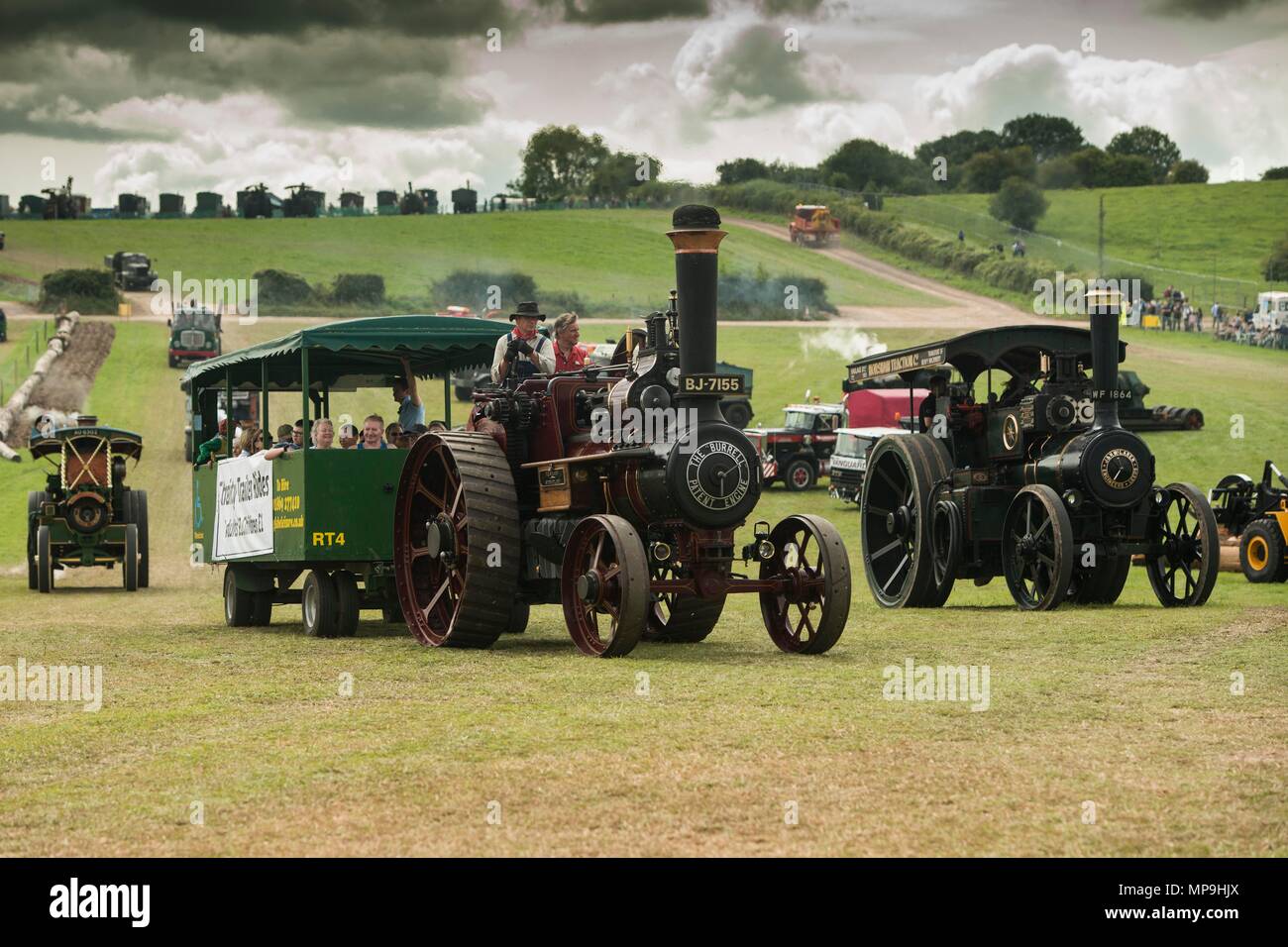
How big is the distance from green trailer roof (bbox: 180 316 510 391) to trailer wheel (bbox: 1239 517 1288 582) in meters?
9.52

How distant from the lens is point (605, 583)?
12727 mm

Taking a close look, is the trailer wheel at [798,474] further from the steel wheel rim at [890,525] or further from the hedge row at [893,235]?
the hedge row at [893,235]

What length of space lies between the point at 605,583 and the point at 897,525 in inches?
309

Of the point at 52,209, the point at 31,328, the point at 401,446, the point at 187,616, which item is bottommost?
the point at 187,616

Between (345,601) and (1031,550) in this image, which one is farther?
(1031,550)

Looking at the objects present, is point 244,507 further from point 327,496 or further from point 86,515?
point 86,515

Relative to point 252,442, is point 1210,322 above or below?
above

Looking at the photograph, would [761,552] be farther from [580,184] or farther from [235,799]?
[580,184]

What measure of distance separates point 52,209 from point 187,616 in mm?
98349

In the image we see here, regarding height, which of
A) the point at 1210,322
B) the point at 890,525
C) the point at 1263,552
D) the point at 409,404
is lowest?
the point at 1263,552

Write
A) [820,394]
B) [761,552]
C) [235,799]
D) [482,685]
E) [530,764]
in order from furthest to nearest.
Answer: [820,394] → [761,552] → [482,685] → [530,764] → [235,799]

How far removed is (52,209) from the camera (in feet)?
364

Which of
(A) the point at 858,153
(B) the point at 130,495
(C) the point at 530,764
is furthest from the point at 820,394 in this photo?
Answer: (A) the point at 858,153

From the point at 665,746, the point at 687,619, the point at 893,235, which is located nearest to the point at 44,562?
the point at 687,619
